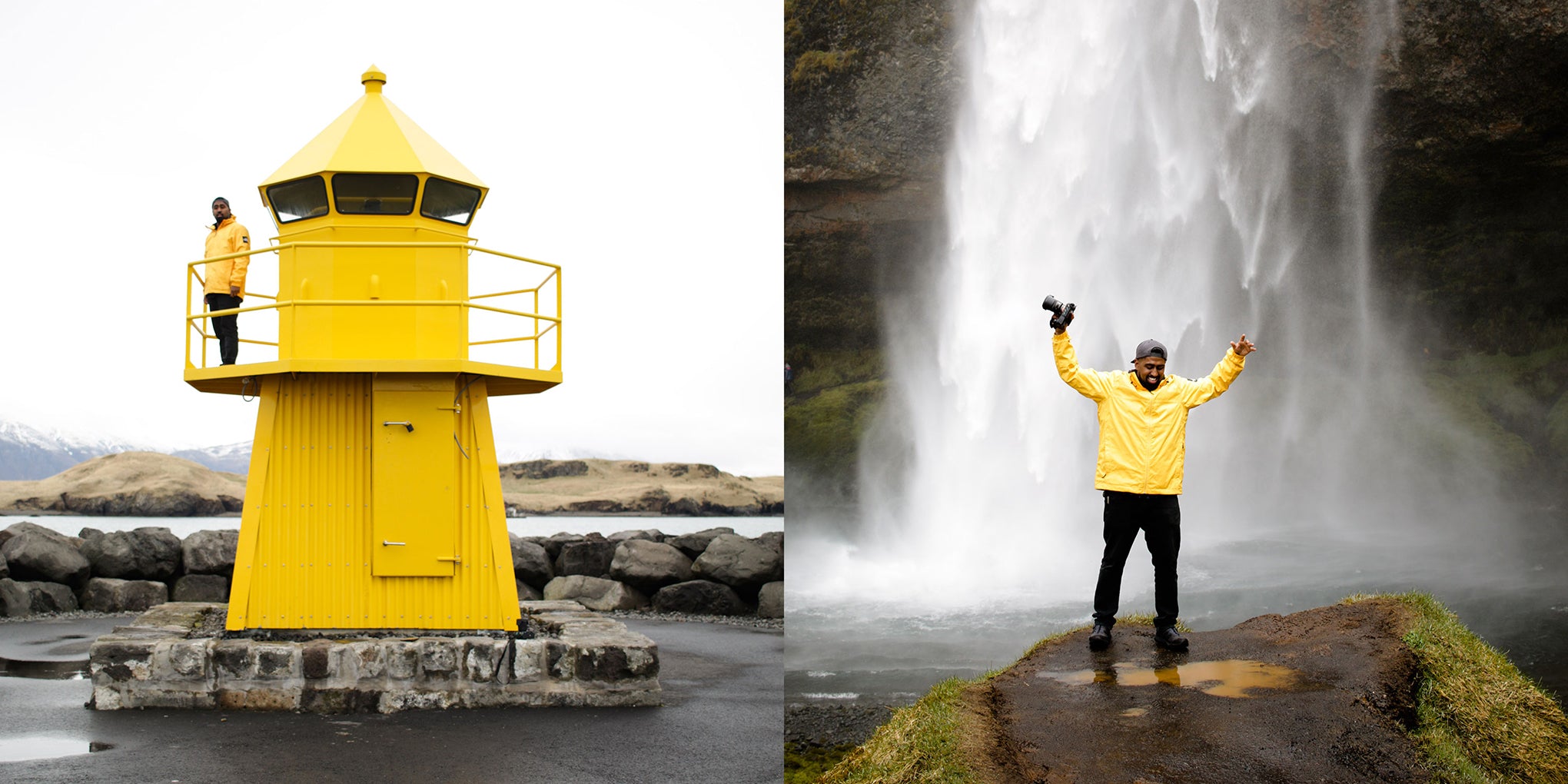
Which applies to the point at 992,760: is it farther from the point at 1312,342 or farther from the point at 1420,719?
the point at 1312,342

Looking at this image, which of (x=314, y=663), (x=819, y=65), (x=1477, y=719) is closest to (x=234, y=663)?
(x=314, y=663)

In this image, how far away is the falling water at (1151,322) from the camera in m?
8.29

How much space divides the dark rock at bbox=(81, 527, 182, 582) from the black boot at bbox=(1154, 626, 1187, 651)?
14832 millimetres

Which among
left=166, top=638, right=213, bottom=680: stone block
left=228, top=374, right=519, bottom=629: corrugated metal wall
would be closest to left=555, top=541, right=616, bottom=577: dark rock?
left=228, top=374, right=519, bottom=629: corrugated metal wall

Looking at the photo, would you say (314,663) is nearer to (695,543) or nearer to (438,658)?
(438,658)

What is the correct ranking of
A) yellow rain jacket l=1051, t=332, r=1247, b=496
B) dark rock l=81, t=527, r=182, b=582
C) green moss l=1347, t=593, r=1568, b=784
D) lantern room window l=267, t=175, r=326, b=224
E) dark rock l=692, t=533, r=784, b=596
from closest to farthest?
green moss l=1347, t=593, r=1568, b=784
yellow rain jacket l=1051, t=332, r=1247, b=496
lantern room window l=267, t=175, r=326, b=224
dark rock l=692, t=533, r=784, b=596
dark rock l=81, t=527, r=182, b=582

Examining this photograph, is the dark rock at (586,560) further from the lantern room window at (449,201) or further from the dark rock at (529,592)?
the lantern room window at (449,201)

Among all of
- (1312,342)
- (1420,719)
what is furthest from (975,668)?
(1312,342)

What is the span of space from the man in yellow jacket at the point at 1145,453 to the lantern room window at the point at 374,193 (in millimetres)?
6674

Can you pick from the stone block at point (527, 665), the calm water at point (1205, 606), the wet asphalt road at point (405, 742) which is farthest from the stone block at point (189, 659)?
the calm water at point (1205, 606)

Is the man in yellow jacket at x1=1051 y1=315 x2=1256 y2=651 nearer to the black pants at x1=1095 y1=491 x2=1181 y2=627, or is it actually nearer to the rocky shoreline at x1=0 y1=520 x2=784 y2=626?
the black pants at x1=1095 y1=491 x2=1181 y2=627

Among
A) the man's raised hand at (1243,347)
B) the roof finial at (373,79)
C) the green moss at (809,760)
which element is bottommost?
the green moss at (809,760)

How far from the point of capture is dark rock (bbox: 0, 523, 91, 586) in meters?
16.5

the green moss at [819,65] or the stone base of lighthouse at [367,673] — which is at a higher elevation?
the green moss at [819,65]
